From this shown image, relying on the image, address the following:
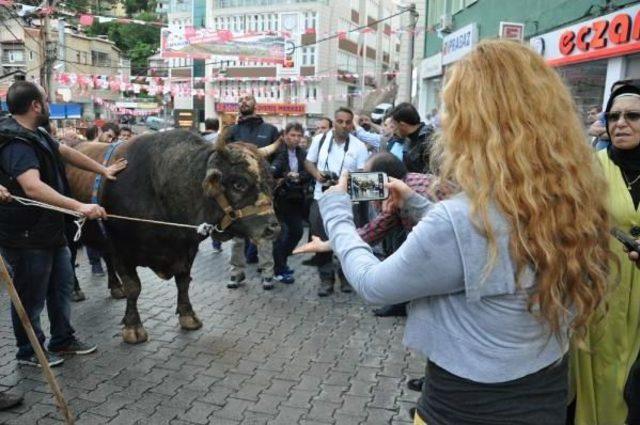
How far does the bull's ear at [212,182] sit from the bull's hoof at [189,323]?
1.54 metres

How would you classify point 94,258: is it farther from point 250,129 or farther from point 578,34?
point 578,34

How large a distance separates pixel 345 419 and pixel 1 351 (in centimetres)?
323

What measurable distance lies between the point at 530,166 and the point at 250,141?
6.00m

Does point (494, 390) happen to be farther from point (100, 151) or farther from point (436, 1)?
point (436, 1)

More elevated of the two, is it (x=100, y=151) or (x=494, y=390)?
(x=100, y=151)

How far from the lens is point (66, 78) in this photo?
29328 mm

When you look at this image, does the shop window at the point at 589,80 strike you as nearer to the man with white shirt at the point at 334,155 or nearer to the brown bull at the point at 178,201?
the man with white shirt at the point at 334,155

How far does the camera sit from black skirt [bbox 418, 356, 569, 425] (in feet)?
5.29

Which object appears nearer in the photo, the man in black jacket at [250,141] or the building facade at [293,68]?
the man in black jacket at [250,141]

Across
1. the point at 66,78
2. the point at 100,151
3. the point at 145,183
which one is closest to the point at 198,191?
the point at 145,183

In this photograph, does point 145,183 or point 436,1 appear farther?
point 436,1

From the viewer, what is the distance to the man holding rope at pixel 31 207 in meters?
4.03

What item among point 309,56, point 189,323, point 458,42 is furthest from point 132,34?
point 189,323

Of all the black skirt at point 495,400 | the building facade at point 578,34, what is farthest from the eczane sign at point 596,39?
the black skirt at point 495,400
